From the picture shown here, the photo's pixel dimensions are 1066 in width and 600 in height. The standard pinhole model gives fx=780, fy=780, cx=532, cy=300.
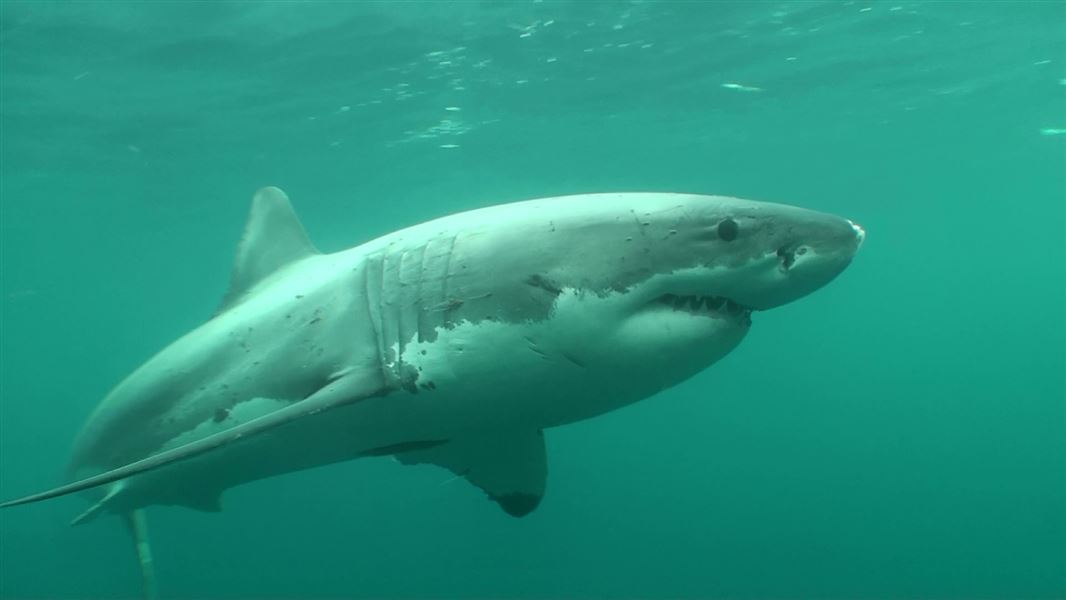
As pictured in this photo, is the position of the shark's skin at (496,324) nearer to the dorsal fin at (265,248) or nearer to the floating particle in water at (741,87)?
the dorsal fin at (265,248)

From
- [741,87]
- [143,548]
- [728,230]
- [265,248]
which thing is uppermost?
[741,87]

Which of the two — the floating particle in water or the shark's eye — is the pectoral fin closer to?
the shark's eye

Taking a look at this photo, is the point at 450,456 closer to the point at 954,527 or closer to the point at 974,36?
the point at 974,36

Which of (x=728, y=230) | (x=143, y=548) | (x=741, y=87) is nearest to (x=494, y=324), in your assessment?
(x=728, y=230)

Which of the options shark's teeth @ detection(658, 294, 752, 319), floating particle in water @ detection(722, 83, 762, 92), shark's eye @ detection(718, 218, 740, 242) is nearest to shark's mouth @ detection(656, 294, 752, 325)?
shark's teeth @ detection(658, 294, 752, 319)

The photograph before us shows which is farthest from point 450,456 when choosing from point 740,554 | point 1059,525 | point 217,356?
point 1059,525

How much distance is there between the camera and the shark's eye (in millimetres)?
3377

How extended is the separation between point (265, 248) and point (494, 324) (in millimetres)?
3024

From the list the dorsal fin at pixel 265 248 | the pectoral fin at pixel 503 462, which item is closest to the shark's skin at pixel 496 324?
the pectoral fin at pixel 503 462

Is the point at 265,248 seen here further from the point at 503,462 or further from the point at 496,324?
the point at 496,324

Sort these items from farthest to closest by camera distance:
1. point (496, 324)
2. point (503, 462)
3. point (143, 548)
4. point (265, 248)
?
point (143, 548) < point (265, 248) < point (503, 462) < point (496, 324)

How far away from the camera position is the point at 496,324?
3.65 metres

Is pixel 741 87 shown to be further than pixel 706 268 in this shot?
Yes

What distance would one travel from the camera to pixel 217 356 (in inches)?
203
